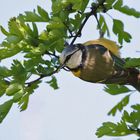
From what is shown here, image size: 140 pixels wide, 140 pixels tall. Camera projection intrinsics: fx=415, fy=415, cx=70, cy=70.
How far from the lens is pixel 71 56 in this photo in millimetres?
2580

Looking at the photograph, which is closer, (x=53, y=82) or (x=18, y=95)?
(x=18, y=95)

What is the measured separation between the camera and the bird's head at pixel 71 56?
257 centimetres

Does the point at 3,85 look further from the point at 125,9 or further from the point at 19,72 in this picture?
the point at 125,9

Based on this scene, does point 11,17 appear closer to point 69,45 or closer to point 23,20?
point 23,20

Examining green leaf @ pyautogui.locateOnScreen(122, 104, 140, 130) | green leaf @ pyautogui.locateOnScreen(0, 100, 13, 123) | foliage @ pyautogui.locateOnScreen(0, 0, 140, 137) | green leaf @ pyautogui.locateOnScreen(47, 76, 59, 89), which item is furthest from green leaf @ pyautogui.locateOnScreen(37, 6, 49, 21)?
green leaf @ pyautogui.locateOnScreen(122, 104, 140, 130)

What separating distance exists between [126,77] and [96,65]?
9.8 inches

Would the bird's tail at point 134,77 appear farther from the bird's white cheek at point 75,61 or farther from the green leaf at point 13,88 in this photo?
the green leaf at point 13,88

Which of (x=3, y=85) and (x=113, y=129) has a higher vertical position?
(x=3, y=85)

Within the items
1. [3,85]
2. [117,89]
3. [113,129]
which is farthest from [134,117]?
[3,85]

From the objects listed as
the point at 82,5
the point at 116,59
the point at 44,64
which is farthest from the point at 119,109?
the point at 82,5

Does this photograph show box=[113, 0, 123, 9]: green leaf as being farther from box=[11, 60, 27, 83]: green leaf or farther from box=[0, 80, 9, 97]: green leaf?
box=[0, 80, 9, 97]: green leaf

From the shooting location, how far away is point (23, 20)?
2.83m

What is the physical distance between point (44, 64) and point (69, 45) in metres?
0.22

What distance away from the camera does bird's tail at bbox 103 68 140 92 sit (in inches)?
105
